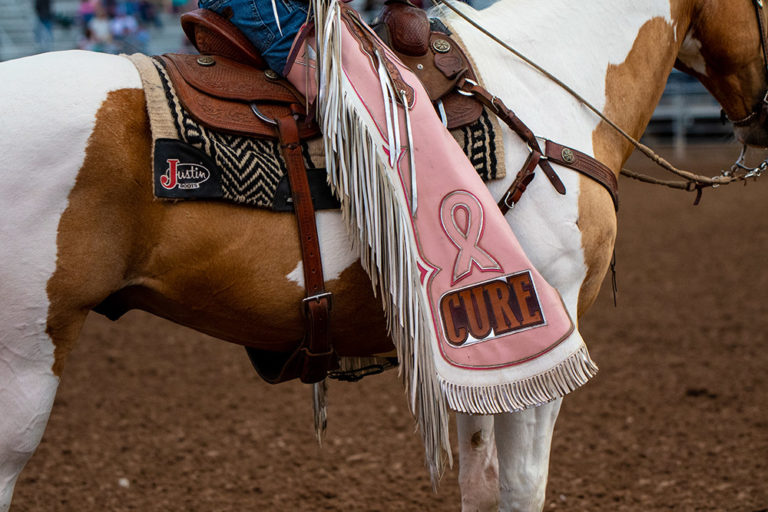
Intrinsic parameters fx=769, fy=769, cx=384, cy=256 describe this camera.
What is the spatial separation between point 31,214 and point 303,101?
30.4 inches

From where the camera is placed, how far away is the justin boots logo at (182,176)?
1.95 m

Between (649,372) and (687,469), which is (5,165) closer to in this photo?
(687,469)

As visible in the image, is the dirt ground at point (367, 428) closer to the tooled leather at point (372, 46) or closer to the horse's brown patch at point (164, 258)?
the horse's brown patch at point (164, 258)

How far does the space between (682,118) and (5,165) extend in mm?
16382

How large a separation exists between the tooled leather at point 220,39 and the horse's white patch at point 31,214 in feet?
1.33

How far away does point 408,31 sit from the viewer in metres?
2.26

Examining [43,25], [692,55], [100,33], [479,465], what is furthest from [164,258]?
[43,25]

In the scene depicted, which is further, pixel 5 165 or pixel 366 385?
pixel 366 385

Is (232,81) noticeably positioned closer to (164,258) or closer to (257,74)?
(257,74)

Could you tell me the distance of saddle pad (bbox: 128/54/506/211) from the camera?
6.40ft

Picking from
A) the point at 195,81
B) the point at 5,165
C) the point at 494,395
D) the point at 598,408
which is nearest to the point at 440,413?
the point at 494,395

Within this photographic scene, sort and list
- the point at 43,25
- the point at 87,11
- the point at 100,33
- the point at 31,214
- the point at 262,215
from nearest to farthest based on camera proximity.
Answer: the point at 31,214
the point at 262,215
the point at 100,33
the point at 43,25
the point at 87,11

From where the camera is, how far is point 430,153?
2.11 metres

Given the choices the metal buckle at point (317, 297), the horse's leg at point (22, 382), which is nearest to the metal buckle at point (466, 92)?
the metal buckle at point (317, 297)
